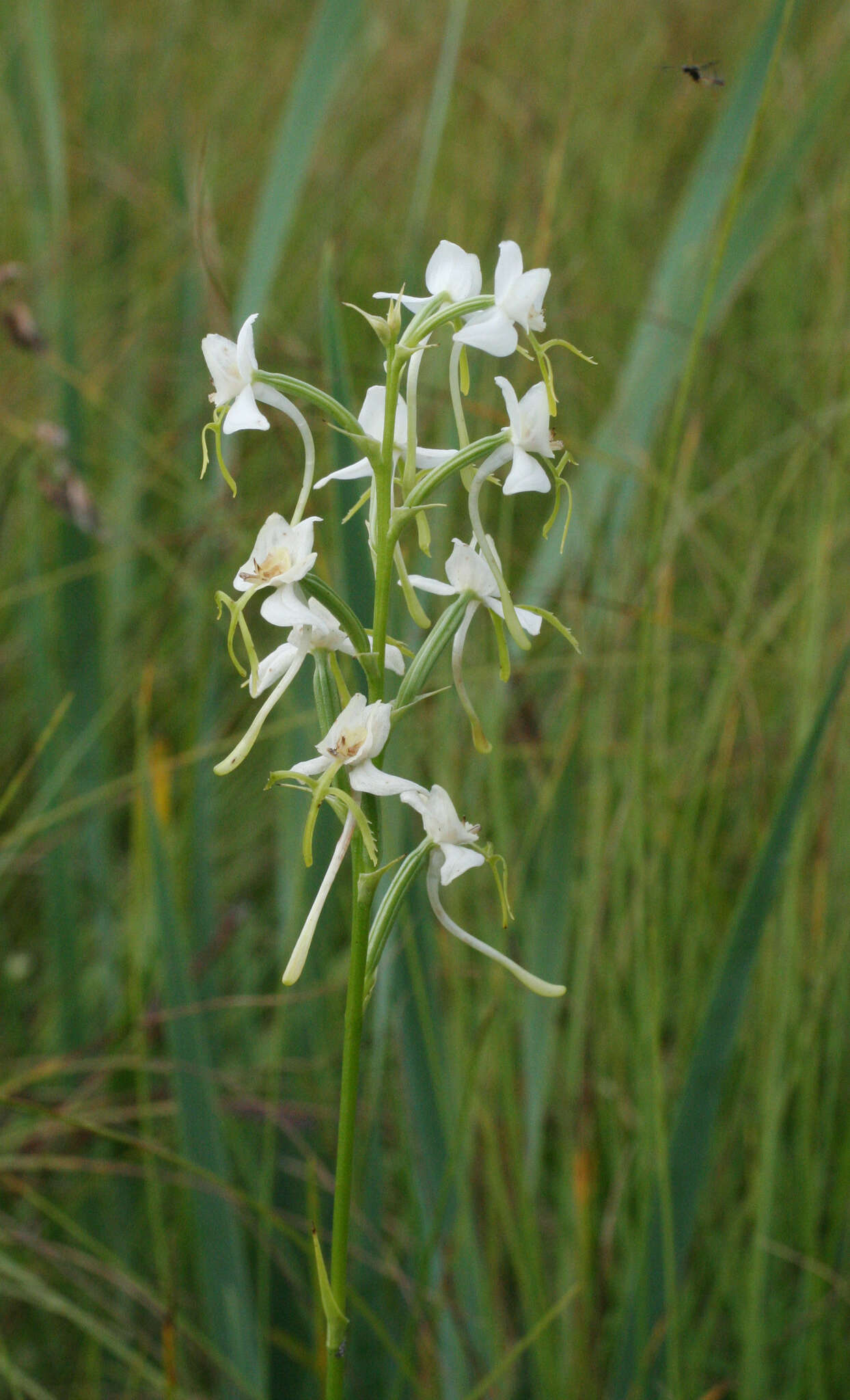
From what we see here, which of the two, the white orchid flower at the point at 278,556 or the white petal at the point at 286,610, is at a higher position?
the white orchid flower at the point at 278,556

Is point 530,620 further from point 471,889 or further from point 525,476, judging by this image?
point 471,889

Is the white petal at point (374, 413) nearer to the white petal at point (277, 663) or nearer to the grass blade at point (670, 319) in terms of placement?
the white petal at point (277, 663)

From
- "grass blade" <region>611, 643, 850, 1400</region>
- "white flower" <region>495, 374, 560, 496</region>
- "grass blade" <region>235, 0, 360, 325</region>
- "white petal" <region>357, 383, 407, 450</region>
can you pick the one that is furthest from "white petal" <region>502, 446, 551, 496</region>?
"grass blade" <region>235, 0, 360, 325</region>

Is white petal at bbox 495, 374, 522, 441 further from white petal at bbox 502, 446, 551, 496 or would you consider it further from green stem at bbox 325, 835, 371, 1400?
green stem at bbox 325, 835, 371, 1400

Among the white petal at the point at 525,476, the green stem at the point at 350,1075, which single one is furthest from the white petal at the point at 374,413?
the green stem at the point at 350,1075

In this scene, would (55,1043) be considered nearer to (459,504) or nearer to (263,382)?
(459,504)

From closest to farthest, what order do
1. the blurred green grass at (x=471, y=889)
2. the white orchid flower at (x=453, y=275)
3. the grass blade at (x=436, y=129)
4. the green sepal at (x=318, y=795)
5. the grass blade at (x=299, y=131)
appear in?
the green sepal at (x=318, y=795) → the white orchid flower at (x=453, y=275) → the blurred green grass at (x=471, y=889) → the grass blade at (x=436, y=129) → the grass blade at (x=299, y=131)
